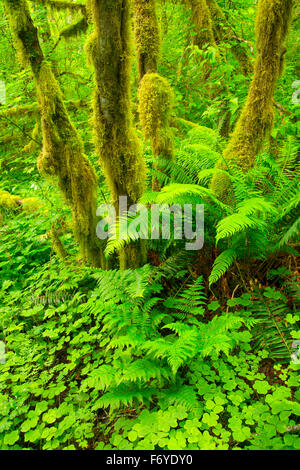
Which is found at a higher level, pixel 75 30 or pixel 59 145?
pixel 75 30

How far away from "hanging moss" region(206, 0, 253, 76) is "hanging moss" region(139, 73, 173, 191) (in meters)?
2.11

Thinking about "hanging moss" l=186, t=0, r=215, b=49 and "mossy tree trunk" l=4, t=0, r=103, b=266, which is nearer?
"mossy tree trunk" l=4, t=0, r=103, b=266

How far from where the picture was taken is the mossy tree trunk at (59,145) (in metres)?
2.40

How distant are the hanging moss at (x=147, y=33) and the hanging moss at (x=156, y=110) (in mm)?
206

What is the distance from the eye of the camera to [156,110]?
2572 mm

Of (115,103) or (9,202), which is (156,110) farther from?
(9,202)

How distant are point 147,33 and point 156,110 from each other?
2.62 ft

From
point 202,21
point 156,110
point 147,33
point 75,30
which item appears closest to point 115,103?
point 156,110

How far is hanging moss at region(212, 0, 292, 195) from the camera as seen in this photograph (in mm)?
2191
